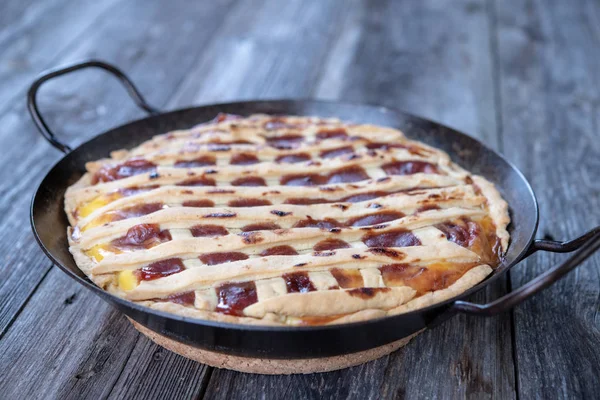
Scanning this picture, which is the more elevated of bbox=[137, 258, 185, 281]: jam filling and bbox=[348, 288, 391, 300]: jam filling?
bbox=[137, 258, 185, 281]: jam filling

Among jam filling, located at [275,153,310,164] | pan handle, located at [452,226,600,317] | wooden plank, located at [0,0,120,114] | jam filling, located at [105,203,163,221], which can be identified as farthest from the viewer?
wooden plank, located at [0,0,120,114]

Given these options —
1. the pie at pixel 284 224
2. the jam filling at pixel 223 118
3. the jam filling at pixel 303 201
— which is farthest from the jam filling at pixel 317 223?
the jam filling at pixel 223 118

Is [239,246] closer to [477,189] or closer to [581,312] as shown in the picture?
[477,189]

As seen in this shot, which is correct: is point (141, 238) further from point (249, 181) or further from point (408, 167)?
point (408, 167)

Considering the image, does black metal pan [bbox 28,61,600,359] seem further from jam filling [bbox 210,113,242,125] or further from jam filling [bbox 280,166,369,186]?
jam filling [bbox 280,166,369,186]

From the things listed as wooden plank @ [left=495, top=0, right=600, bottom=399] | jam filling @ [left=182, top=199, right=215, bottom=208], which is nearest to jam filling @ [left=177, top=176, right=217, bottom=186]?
jam filling @ [left=182, top=199, right=215, bottom=208]

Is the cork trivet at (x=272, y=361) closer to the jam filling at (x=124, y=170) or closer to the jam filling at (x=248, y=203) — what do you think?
the jam filling at (x=248, y=203)

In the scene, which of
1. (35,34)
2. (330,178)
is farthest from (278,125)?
(35,34)
